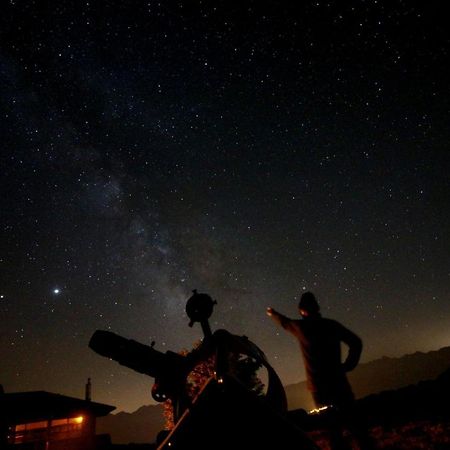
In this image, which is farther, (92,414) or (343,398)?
(92,414)

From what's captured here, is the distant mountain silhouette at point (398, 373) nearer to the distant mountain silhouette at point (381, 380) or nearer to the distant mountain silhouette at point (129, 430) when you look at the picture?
the distant mountain silhouette at point (381, 380)

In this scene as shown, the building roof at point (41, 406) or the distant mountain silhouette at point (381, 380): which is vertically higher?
the building roof at point (41, 406)

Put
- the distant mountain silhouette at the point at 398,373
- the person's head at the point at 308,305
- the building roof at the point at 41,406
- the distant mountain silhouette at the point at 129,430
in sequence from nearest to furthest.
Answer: the person's head at the point at 308,305, the building roof at the point at 41,406, the distant mountain silhouette at the point at 129,430, the distant mountain silhouette at the point at 398,373

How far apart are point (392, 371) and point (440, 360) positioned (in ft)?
78.1

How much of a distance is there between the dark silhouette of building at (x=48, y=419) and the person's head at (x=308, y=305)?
18274mm

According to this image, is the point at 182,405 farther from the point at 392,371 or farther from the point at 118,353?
the point at 392,371

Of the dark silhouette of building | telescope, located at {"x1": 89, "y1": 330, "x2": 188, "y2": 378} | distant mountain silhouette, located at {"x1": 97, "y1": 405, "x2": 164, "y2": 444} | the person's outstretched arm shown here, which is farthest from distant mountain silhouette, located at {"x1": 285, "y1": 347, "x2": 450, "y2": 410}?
telescope, located at {"x1": 89, "y1": 330, "x2": 188, "y2": 378}

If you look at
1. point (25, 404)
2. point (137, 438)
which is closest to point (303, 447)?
point (25, 404)

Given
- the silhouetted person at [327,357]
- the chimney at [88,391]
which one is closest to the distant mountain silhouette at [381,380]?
the chimney at [88,391]

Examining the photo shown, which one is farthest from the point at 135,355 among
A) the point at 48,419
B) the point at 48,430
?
the point at 48,430

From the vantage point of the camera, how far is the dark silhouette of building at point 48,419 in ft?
56.4

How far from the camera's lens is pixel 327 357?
11.8ft

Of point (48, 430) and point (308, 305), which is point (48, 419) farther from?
point (308, 305)

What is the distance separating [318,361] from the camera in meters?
3.62
